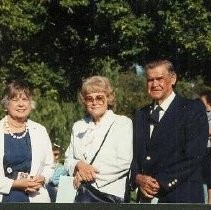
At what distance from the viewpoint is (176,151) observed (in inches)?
191

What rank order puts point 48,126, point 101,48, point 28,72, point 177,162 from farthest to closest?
point 101,48 → point 28,72 → point 48,126 → point 177,162

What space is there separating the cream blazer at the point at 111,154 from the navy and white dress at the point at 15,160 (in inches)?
11.9

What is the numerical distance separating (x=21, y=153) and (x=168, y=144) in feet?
3.37

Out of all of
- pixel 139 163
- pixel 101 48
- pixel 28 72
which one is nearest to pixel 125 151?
pixel 139 163

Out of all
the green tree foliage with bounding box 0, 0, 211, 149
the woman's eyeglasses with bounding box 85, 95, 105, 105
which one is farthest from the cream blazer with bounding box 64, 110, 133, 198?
the green tree foliage with bounding box 0, 0, 211, 149

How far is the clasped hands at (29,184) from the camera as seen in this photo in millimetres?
5027

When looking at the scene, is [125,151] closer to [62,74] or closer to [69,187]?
[69,187]

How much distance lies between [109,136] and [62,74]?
77.2 feet

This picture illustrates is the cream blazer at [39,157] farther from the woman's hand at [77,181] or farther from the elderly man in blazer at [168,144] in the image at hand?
the elderly man in blazer at [168,144]

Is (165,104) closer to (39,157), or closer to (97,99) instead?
(97,99)

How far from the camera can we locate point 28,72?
2711 cm

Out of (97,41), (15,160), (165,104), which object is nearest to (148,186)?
(165,104)

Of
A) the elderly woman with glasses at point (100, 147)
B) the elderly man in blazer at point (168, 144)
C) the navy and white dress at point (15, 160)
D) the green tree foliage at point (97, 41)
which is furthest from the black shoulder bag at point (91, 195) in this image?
the green tree foliage at point (97, 41)

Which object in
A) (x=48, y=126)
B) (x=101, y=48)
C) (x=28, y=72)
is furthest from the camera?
(x=101, y=48)
